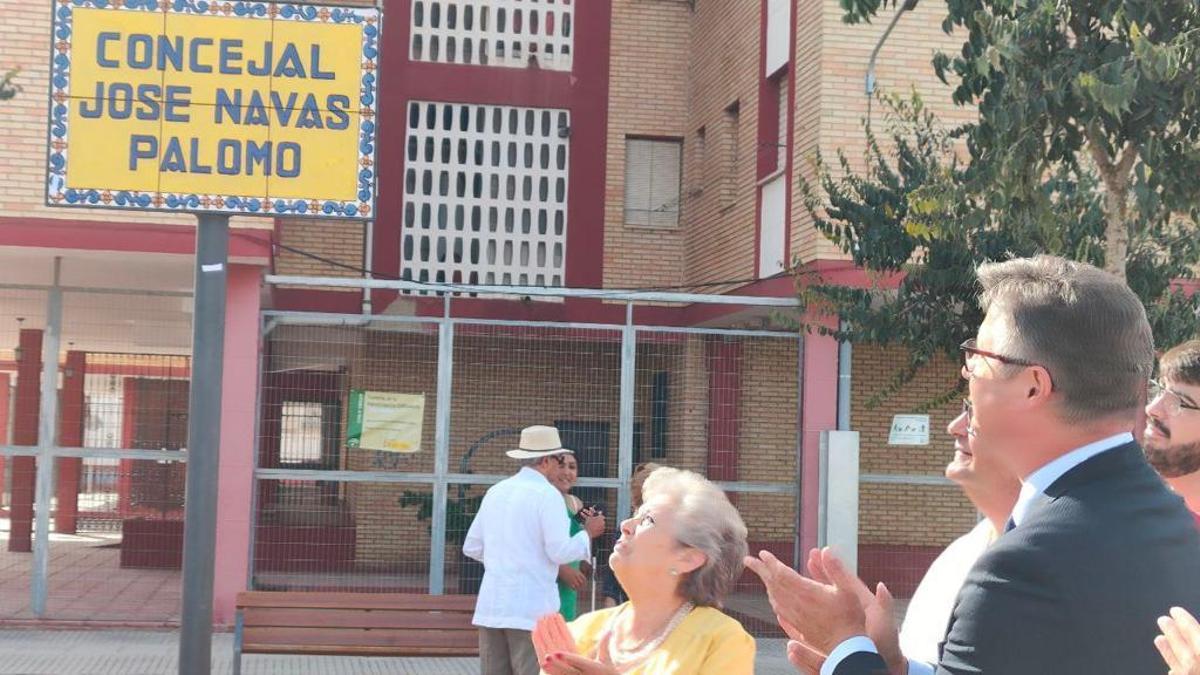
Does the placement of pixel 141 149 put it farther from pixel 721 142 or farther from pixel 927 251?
pixel 721 142

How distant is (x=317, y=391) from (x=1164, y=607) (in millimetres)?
12293

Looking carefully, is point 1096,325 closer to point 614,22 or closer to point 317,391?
point 317,391

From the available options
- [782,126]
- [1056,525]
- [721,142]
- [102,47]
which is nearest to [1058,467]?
[1056,525]

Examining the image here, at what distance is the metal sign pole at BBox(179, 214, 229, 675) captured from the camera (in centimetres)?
637

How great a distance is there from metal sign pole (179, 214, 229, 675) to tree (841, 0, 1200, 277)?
353 centimetres

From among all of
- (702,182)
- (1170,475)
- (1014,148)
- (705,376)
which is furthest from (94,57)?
(702,182)

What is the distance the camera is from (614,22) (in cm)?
1900

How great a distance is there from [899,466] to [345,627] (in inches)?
370

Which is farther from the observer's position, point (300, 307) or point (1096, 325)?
point (300, 307)

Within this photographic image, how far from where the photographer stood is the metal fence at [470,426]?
12789 millimetres

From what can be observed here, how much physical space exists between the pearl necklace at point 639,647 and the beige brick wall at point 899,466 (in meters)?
12.4

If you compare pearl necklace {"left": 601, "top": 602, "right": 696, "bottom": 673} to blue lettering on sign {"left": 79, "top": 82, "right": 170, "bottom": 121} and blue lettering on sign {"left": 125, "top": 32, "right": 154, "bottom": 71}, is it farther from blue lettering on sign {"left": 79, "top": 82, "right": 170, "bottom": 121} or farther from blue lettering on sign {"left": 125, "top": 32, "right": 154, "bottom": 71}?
blue lettering on sign {"left": 125, "top": 32, "right": 154, "bottom": 71}

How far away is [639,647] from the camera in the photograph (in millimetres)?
4254

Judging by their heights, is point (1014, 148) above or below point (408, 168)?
below
